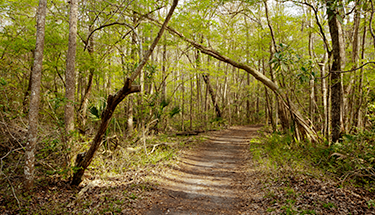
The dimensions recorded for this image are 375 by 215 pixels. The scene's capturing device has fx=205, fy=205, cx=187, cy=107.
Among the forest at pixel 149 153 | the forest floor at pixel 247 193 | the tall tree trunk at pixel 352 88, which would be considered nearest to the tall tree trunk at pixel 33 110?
the forest at pixel 149 153

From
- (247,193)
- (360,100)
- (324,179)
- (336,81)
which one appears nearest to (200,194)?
(247,193)

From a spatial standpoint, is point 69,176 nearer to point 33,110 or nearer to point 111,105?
point 33,110

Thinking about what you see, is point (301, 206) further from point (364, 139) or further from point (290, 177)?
point (364, 139)

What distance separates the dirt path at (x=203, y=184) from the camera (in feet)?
14.6

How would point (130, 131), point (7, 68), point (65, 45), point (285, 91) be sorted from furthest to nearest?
point (130, 131), point (285, 91), point (65, 45), point (7, 68)

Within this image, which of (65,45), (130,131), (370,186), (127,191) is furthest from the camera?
(130,131)

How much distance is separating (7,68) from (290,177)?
803 cm

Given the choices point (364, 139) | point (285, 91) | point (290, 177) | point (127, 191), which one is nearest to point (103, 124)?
point (127, 191)

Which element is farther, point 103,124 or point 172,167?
point 172,167

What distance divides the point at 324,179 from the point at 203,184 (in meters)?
2.95

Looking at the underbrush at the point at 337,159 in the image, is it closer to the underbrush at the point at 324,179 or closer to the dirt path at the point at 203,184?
the underbrush at the point at 324,179

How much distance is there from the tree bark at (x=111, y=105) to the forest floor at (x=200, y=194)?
60cm

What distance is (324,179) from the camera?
4.74 metres

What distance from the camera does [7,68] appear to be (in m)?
5.60
